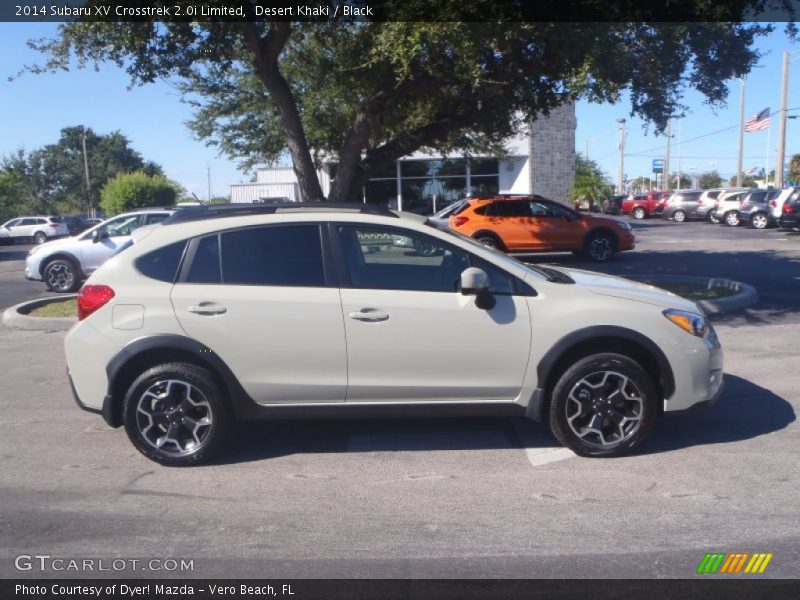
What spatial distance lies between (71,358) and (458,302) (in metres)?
2.80

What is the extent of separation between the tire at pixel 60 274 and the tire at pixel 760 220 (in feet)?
86.8

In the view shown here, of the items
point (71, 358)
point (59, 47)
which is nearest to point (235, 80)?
point (59, 47)

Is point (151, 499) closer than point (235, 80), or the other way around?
point (151, 499)

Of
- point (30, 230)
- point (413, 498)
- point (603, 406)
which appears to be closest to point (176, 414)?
point (413, 498)

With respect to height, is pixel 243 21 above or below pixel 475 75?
above

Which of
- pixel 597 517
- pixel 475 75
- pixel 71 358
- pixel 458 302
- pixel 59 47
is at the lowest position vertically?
pixel 597 517

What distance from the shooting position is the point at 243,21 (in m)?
10.9

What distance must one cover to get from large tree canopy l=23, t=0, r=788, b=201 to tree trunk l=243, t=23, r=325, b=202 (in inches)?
0.8

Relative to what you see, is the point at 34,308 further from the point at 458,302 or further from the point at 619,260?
the point at 619,260

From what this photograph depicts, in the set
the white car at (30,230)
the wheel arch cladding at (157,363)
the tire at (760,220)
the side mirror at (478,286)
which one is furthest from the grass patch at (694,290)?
Result: the white car at (30,230)

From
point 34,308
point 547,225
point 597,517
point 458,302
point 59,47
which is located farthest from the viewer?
point 547,225

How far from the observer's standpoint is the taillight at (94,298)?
5.44 metres
